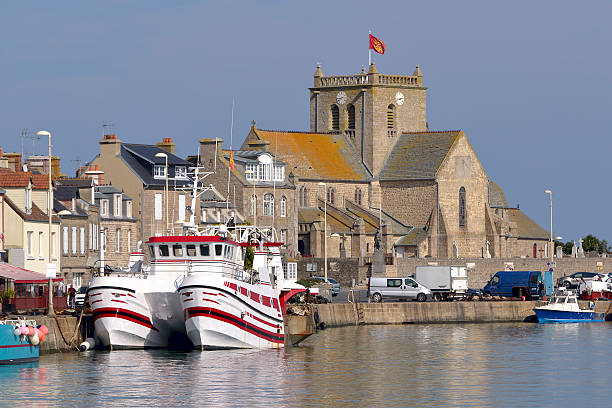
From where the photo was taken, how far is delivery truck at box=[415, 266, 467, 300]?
97500mm

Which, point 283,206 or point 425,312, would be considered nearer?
point 425,312

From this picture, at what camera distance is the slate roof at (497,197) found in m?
155

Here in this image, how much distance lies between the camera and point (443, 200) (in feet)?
435

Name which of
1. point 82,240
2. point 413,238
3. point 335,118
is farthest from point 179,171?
point 335,118

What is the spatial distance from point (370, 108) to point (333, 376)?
8324 cm

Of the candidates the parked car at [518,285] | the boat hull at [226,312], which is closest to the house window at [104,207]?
the parked car at [518,285]

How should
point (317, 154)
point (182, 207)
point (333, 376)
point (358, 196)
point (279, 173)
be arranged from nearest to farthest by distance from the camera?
point (333, 376) < point (182, 207) < point (279, 173) < point (317, 154) < point (358, 196)

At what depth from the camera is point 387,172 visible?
135750 mm

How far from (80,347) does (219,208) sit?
152ft

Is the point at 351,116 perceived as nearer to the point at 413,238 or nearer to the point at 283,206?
the point at 413,238

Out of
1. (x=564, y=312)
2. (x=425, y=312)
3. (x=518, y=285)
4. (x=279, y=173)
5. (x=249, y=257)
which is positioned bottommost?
(x=564, y=312)

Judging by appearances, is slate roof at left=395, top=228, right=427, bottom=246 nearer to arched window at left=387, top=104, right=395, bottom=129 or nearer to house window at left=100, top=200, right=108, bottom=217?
arched window at left=387, top=104, right=395, bottom=129

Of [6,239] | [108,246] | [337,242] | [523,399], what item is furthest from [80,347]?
[337,242]

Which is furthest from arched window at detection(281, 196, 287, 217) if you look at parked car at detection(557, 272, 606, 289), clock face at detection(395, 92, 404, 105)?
clock face at detection(395, 92, 404, 105)
